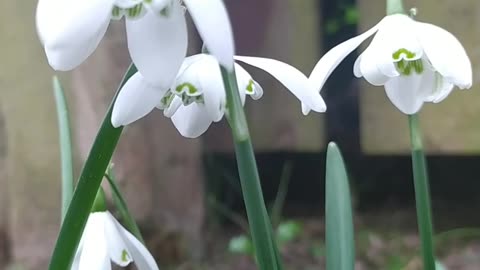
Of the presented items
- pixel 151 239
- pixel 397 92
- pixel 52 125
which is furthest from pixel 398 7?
pixel 52 125

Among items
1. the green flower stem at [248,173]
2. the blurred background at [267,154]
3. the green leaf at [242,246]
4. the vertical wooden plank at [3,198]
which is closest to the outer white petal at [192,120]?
the green flower stem at [248,173]

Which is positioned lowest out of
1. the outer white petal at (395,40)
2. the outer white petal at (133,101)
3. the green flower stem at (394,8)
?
the outer white petal at (133,101)

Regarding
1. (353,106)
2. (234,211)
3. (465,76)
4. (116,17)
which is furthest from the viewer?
(234,211)

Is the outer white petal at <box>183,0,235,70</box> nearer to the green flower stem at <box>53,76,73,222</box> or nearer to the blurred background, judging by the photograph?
the green flower stem at <box>53,76,73,222</box>

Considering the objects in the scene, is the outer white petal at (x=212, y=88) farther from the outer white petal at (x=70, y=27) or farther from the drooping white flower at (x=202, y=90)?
the outer white petal at (x=70, y=27)

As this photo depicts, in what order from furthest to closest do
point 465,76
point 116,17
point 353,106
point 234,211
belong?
point 234,211 < point 353,106 < point 465,76 < point 116,17

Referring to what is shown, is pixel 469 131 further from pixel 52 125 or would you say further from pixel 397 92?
pixel 397 92

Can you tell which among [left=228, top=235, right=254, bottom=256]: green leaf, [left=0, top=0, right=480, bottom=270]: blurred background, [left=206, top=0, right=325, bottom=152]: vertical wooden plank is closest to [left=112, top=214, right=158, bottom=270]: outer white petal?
[left=0, top=0, right=480, bottom=270]: blurred background
